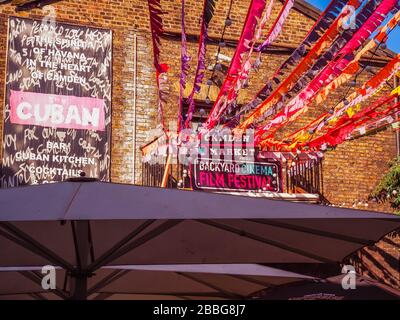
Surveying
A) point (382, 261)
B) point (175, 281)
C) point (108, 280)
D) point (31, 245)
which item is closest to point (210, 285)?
point (175, 281)

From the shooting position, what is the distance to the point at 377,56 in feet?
43.4

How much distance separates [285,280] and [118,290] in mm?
1507

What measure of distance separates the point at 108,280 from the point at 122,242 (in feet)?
4.12

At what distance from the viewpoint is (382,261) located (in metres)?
12.3

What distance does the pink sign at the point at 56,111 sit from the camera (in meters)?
11.1

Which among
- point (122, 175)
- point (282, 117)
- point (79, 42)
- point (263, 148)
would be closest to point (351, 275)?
point (282, 117)

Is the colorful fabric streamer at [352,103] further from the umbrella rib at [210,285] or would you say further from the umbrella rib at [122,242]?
the umbrella rib at [122,242]

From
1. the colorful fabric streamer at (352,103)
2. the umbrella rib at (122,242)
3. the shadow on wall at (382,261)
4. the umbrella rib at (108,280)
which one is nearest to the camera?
the umbrella rib at (122,242)

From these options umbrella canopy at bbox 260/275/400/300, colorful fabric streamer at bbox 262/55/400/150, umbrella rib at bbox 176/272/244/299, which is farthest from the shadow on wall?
umbrella rib at bbox 176/272/244/299

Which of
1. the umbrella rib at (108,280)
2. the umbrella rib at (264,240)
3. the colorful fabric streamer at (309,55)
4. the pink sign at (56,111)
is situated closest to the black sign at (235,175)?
the colorful fabric streamer at (309,55)

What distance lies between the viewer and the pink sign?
11.1 meters

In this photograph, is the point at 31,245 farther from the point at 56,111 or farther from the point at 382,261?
the point at 382,261

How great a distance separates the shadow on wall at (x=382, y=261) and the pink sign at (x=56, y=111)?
531 cm

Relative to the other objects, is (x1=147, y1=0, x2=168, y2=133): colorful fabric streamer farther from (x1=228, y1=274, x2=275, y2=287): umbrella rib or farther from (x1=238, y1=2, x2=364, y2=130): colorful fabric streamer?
(x1=228, y1=274, x2=275, y2=287): umbrella rib
